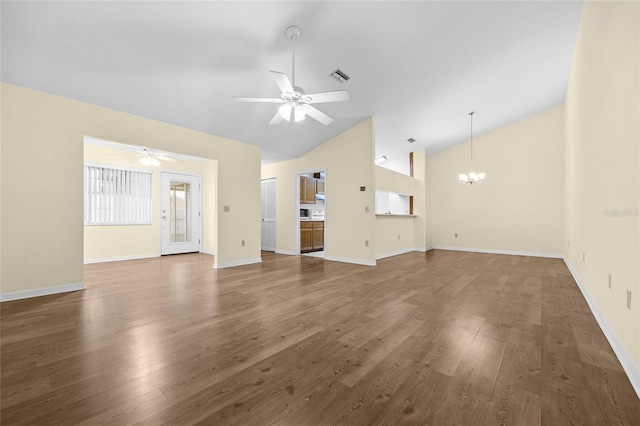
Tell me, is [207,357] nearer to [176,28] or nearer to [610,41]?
[176,28]

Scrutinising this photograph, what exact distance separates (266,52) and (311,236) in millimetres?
5014

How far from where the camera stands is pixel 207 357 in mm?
1868

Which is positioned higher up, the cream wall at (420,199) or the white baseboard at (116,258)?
the cream wall at (420,199)

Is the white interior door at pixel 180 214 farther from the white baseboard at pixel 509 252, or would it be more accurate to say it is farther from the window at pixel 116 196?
the white baseboard at pixel 509 252

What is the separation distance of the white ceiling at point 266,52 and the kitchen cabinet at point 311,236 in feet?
9.55

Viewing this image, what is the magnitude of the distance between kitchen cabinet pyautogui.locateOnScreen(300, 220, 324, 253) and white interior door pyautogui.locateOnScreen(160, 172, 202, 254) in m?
2.92

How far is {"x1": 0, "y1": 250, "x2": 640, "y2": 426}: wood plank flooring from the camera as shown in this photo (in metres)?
1.35

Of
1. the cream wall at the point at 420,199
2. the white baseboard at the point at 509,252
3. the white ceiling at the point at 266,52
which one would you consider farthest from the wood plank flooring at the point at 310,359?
the cream wall at the point at 420,199

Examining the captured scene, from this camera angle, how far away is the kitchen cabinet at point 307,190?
7.22 metres

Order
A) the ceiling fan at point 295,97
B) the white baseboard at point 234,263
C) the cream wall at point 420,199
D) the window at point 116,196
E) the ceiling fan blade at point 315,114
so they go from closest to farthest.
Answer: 1. the ceiling fan at point 295,97
2. the ceiling fan blade at point 315,114
3. the white baseboard at point 234,263
4. the window at point 116,196
5. the cream wall at point 420,199

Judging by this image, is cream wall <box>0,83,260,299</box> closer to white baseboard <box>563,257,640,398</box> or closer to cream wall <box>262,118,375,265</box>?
cream wall <box>262,118,375,265</box>

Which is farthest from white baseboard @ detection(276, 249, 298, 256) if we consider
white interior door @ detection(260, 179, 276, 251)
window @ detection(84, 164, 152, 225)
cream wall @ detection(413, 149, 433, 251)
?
cream wall @ detection(413, 149, 433, 251)

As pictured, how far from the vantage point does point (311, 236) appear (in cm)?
741

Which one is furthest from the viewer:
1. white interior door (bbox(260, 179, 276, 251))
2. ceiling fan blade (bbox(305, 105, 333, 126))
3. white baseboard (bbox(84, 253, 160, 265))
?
white interior door (bbox(260, 179, 276, 251))
